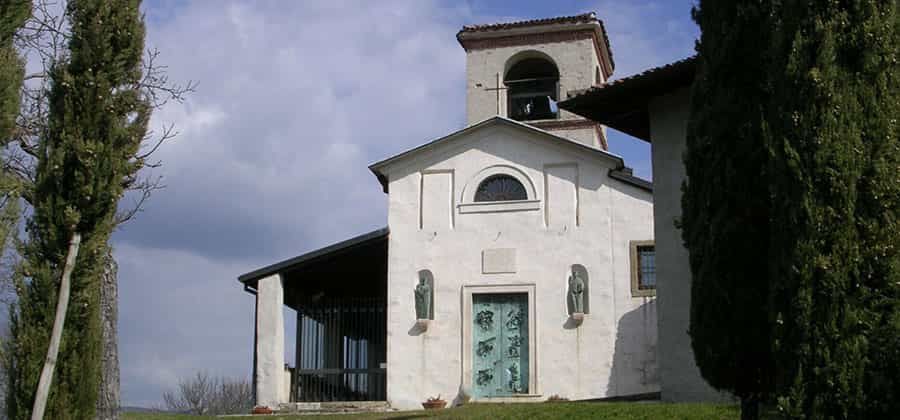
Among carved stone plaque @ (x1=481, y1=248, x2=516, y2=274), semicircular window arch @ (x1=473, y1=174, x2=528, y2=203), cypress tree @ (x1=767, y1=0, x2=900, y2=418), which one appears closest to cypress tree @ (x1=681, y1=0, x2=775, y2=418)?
cypress tree @ (x1=767, y1=0, x2=900, y2=418)

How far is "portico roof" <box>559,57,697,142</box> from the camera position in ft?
57.1

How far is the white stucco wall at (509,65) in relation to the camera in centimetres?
3045

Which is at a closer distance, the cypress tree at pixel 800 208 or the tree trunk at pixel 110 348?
the cypress tree at pixel 800 208

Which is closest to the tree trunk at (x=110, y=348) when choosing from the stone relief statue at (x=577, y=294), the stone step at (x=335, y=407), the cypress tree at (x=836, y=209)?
the cypress tree at (x=836, y=209)

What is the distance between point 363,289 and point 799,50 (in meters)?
18.9

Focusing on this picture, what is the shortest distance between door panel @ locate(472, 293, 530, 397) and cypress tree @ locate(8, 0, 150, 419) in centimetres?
1337

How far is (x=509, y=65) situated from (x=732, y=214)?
66.5 ft

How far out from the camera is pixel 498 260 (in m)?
24.4

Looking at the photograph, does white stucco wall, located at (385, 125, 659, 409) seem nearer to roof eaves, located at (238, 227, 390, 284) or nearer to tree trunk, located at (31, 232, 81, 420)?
roof eaves, located at (238, 227, 390, 284)

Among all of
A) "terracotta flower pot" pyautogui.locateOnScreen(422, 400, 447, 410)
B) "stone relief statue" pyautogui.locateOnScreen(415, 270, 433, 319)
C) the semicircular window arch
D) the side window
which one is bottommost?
"terracotta flower pot" pyautogui.locateOnScreen(422, 400, 447, 410)

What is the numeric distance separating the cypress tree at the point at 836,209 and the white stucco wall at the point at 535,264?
42.2ft

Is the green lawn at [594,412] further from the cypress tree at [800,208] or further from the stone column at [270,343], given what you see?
the stone column at [270,343]

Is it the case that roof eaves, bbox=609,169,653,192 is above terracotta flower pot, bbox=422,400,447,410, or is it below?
above

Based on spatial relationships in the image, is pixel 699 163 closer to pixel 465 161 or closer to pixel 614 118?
pixel 614 118
